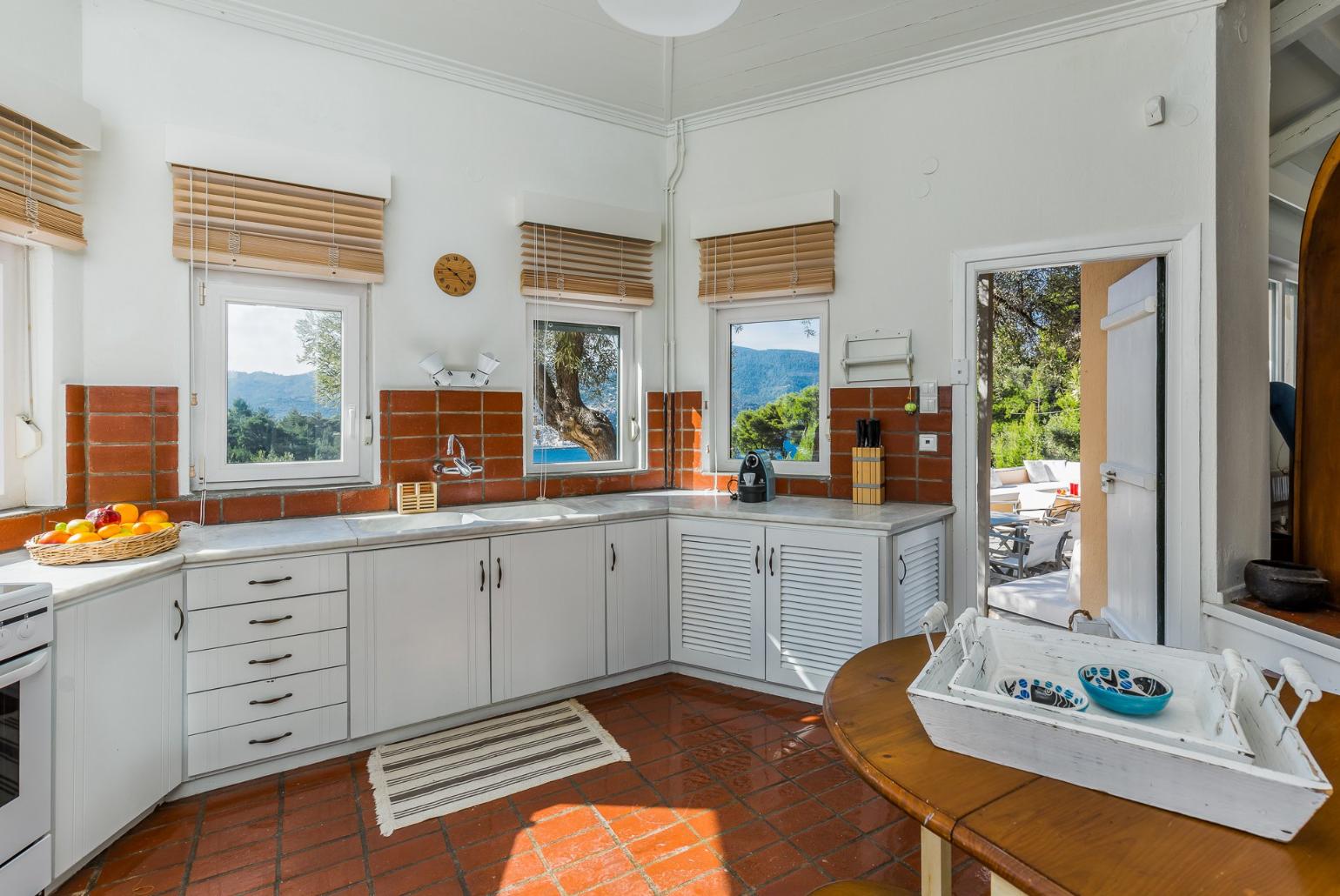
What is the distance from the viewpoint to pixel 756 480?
3611 mm

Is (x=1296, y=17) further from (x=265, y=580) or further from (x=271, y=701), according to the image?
(x=271, y=701)

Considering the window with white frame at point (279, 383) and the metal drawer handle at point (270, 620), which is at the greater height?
the window with white frame at point (279, 383)

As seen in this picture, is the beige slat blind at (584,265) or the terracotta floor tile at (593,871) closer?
the terracotta floor tile at (593,871)

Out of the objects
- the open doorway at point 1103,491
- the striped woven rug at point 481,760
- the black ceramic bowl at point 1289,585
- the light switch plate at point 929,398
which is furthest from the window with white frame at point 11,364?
the black ceramic bowl at point 1289,585

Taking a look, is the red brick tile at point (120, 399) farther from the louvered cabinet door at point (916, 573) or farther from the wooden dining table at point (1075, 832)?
the louvered cabinet door at point (916, 573)

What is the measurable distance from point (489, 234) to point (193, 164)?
4.28 feet

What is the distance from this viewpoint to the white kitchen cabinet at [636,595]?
341 centimetres

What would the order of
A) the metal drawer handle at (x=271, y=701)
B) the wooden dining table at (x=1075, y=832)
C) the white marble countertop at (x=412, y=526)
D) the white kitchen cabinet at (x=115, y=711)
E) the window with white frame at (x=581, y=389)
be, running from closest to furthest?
the wooden dining table at (x=1075, y=832) → the white kitchen cabinet at (x=115, y=711) → the white marble countertop at (x=412, y=526) → the metal drawer handle at (x=271, y=701) → the window with white frame at (x=581, y=389)

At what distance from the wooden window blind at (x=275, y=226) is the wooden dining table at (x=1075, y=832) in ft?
9.88

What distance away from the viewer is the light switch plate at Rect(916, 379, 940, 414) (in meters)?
3.49

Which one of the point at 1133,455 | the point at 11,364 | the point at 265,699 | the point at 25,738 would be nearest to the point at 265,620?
the point at 265,699

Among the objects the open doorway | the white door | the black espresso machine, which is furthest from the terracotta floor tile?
the white door

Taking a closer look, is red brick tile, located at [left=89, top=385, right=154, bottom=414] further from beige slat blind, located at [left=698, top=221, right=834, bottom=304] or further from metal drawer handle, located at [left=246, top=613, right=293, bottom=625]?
beige slat blind, located at [left=698, top=221, right=834, bottom=304]

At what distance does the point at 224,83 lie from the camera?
118 inches
